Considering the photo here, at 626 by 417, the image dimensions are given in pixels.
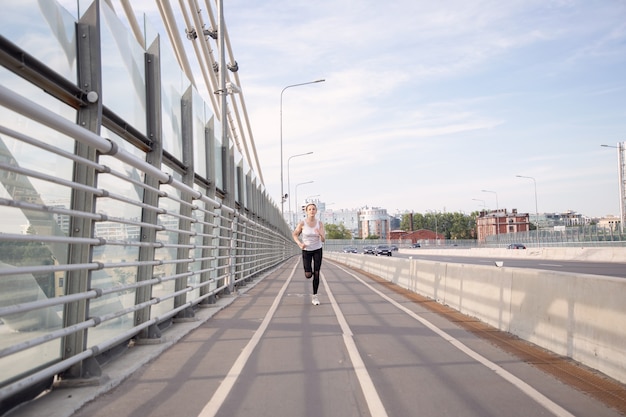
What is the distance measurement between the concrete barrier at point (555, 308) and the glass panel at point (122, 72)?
4.96m

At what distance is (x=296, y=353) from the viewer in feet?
20.9

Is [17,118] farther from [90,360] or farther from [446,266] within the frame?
[446,266]

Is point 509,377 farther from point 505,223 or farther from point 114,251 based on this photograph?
point 505,223

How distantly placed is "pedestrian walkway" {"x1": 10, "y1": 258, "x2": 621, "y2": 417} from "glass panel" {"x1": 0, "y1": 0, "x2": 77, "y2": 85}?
2565 millimetres

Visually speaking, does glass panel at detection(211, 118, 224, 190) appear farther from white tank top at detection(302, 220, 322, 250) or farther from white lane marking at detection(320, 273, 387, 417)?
→ white lane marking at detection(320, 273, 387, 417)

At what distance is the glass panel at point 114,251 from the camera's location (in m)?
5.57

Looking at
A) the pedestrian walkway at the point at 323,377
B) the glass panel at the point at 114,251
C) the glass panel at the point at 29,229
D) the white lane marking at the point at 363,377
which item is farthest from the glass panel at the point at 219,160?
the glass panel at the point at 29,229

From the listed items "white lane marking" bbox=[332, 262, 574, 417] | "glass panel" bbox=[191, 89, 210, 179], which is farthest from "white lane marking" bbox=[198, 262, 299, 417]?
"glass panel" bbox=[191, 89, 210, 179]

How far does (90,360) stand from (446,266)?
26.6 ft

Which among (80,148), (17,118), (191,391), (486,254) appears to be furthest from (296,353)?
(486,254)

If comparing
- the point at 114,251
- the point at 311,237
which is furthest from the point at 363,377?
the point at 311,237

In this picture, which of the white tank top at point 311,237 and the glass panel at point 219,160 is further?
the glass panel at point 219,160

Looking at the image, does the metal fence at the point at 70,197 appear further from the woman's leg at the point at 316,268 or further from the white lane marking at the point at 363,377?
the woman's leg at the point at 316,268

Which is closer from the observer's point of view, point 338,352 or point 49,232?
point 49,232
